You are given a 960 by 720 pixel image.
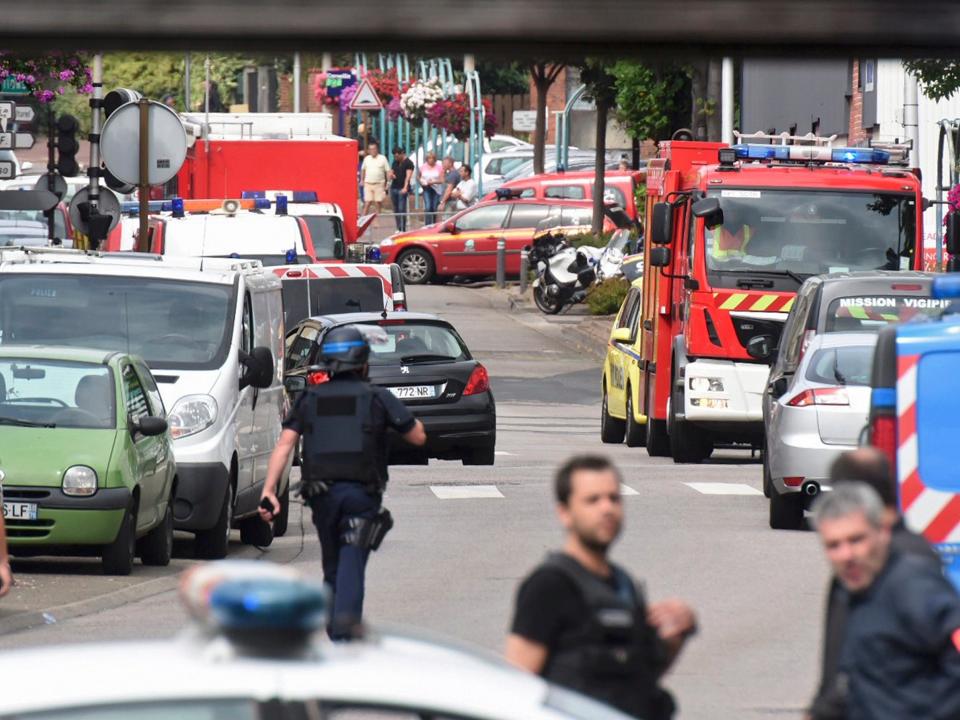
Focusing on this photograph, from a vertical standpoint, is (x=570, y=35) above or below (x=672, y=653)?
above

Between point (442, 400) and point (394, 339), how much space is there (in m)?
0.79

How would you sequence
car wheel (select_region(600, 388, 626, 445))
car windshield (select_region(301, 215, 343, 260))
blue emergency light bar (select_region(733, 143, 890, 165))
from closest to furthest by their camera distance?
blue emergency light bar (select_region(733, 143, 890, 165)), car wheel (select_region(600, 388, 626, 445)), car windshield (select_region(301, 215, 343, 260))

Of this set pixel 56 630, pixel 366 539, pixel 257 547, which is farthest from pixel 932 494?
pixel 257 547

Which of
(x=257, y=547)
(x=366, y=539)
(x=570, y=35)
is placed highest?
(x=570, y=35)

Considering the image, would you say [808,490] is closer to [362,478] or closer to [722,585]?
[722,585]

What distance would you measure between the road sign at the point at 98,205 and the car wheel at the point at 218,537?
341 inches

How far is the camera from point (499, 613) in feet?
40.2

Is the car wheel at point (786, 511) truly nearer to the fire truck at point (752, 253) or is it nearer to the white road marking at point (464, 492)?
the white road marking at point (464, 492)

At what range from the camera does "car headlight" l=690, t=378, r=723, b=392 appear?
21.1 metres

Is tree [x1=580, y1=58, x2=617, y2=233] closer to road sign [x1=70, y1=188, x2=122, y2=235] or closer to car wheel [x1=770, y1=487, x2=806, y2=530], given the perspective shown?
road sign [x1=70, y1=188, x2=122, y2=235]

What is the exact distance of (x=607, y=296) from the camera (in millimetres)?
39844

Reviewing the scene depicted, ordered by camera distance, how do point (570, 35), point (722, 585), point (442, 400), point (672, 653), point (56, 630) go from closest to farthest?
point (570, 35) → point (672, 653) → point (56, 630) → point (722, 585) → point (442, 400)

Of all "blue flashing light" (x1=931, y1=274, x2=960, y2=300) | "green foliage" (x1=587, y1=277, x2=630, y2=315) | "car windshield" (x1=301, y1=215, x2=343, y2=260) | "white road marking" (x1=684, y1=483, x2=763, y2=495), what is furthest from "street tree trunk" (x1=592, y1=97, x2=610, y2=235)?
"blue flashing light" (x1=931, y1=274, x2=960, y2=300)

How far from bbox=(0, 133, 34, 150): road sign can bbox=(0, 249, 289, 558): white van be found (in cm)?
905
